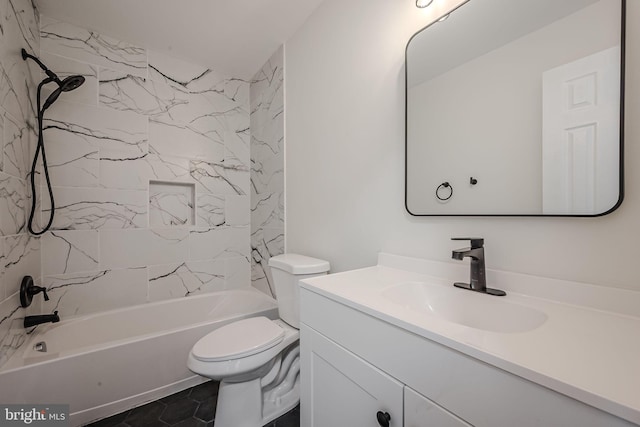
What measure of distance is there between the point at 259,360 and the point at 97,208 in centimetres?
171

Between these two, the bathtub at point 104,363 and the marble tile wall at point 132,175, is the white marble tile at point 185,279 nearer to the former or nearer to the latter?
the marble tile wall at point 132,175

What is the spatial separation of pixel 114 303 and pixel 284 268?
150 centimetres

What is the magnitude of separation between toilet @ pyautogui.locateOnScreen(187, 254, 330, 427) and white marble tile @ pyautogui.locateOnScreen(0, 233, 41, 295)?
1044mm

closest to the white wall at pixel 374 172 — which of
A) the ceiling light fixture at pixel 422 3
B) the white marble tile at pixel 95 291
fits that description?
the ceiling light fixture at pixel 422 3

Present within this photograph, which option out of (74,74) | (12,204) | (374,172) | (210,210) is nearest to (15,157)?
(12,204)

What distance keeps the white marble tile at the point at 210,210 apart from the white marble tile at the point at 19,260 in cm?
101

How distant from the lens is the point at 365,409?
76 cm

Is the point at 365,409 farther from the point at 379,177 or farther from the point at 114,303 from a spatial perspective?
the point at 114,303

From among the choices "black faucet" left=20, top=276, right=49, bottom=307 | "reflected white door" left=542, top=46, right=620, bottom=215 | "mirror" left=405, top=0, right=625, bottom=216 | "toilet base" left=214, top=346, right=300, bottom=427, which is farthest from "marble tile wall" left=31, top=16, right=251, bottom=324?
"reflected white door" left=542, top=46, right=620, bottom=215

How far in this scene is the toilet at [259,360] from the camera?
3.95 feet

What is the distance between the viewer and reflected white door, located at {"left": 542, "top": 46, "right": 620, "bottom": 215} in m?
0.69

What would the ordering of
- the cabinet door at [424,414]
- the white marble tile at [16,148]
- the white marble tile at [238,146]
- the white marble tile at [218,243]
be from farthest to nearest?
the white marble tile at [238,146] → the white marble tile at [218,243] → the white marble tile at [16,148] → the cabinet door at [424,414]

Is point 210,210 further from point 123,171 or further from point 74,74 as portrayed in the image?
point 74,74

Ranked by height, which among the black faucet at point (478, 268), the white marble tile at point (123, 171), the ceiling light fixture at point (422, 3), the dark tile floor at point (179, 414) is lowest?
the dark tile floor at point (179, 414)
